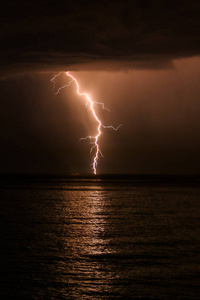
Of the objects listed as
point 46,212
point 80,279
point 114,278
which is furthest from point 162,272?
point 46,212

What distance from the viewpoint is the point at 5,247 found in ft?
48.7

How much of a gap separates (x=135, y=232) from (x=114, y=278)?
7280mm

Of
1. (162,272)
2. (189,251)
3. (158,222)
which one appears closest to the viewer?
(162,272)

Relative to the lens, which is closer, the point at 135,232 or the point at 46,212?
the point at 135,232

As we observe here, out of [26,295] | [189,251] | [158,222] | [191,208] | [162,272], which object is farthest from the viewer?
[191,208]

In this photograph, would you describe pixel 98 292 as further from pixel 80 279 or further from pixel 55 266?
pixel 55 266

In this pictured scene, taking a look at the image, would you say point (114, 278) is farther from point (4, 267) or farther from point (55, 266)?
point (4, 267)

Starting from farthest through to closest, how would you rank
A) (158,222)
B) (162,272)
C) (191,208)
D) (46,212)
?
(191,208)
(46,212)
(158,222)
(162,272)

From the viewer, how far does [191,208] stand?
1106 inches

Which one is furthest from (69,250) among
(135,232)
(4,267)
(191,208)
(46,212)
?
(191,208)

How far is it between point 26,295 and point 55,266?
8.28ft

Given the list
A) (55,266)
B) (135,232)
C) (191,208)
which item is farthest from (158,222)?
(55,266)

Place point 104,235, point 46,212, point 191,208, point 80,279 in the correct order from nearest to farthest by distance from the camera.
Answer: point 80,279 < point 104,235 < point 46,212 < point 191,208

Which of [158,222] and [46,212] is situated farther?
[46,212]
